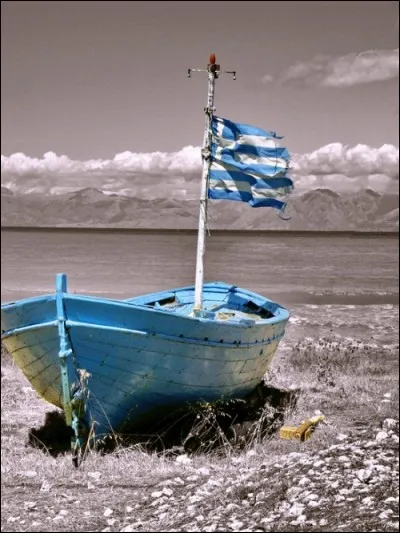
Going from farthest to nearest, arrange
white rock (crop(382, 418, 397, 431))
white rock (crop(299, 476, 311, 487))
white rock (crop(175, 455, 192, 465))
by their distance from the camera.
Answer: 1. white rock (crop(382, 418, 397, 431))
2. white rock (crop(175, 455, 192, 465))
3. white rock (crop(299, 476, 311, 487))

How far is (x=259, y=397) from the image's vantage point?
13.6m

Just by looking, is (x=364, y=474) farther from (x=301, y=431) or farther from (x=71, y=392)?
(x=71, y=392)

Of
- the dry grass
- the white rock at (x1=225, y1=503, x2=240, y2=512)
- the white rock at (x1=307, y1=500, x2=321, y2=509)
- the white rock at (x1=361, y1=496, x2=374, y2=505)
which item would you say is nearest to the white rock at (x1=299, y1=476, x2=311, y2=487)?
the dry grass

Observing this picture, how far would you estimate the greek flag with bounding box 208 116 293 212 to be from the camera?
10.6 m

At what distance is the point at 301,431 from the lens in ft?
36.2

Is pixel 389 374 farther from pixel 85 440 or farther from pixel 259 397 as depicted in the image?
pixel 85 440

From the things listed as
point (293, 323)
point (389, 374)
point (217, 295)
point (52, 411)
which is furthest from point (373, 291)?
point (52, 411)

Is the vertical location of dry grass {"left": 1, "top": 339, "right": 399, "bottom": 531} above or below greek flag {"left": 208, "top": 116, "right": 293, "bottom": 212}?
below

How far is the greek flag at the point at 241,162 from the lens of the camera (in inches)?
419

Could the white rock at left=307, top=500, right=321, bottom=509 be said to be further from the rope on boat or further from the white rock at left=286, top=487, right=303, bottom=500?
the rope on boat

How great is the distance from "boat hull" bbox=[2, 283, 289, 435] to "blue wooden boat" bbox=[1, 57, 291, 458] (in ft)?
0.05

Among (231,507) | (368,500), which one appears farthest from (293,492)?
(368,500)

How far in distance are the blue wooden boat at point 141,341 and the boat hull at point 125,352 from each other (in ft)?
0.05

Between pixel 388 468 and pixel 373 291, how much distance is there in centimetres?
4087
